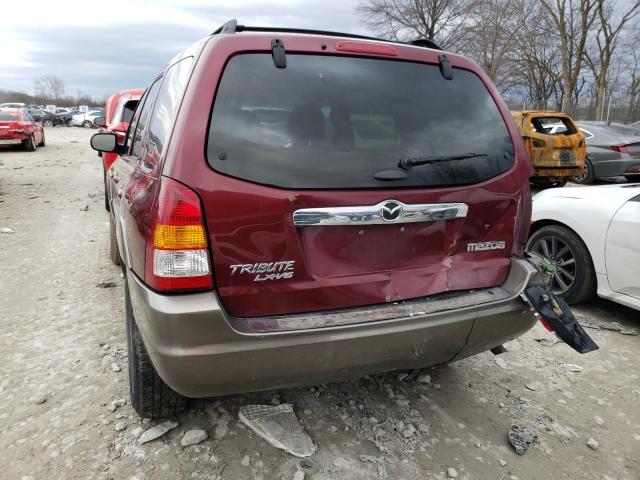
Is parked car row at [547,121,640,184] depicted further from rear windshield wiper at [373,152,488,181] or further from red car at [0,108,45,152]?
red car at [0,108,45,152]

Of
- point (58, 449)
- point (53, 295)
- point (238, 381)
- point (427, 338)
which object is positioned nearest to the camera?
point (238, 381)

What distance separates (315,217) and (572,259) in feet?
10.3

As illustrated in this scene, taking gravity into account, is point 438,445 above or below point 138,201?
below

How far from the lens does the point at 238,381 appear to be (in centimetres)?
195

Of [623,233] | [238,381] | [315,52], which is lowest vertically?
[238,381]

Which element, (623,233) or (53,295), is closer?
(623,233)

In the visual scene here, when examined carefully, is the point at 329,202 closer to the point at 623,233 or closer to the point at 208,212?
the point at 208,212

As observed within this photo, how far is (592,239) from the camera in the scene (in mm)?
3947

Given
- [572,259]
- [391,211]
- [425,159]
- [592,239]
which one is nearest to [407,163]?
[425,159]

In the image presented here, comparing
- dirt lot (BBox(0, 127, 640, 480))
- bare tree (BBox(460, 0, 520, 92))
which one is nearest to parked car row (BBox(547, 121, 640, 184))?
dirt lot (BBox(0, 127, 640, 480))

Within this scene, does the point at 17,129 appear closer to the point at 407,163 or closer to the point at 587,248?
the point at 587,248

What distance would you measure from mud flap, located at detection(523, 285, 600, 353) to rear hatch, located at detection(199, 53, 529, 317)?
0.64 feet

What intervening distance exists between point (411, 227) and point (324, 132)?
0.57 metres

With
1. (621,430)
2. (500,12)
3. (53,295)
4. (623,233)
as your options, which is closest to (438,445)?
(621,430)
